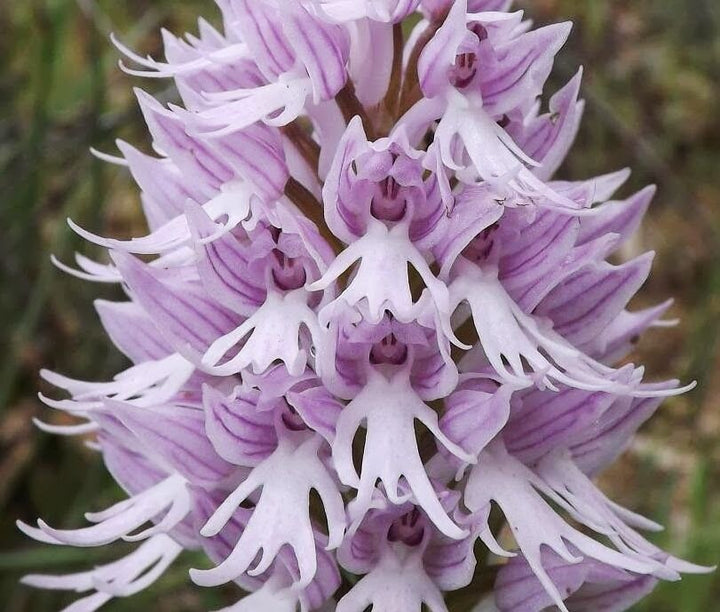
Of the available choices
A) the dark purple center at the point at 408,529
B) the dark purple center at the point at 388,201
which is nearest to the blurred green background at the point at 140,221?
the dark purple center at the point at 408,529

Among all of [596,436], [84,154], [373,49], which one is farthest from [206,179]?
[84,154]

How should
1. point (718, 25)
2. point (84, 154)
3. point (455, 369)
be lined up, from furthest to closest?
point (718, 25), point (84, 154), point (455, 369)

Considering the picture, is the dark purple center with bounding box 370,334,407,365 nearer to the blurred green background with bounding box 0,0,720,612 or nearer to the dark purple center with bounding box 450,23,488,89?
the dark purple center with bounding box 450,23,488,89

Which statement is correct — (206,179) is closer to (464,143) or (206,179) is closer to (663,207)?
(464,143)

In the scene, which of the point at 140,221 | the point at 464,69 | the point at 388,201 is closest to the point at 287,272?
the point at 388,201

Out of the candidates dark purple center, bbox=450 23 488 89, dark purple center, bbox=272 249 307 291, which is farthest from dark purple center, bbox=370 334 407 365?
dark purple center, bbox=450 23 488 89

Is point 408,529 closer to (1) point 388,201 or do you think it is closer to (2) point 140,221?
(1) point 388,201

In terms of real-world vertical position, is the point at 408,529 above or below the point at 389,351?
below

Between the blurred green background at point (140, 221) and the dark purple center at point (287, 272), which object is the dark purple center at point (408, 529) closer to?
the dark purple center at point (287, 272)
